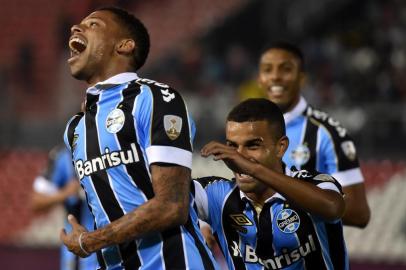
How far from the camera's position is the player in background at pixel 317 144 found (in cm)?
515

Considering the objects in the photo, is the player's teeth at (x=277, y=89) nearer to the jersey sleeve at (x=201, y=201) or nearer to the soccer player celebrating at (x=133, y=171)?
the jersey sleeve at (x=201, y=201)

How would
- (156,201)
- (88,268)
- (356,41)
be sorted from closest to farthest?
(156,201) < (88,268) < (356,41)

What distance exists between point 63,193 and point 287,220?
11.4 ft

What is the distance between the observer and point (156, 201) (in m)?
3.19

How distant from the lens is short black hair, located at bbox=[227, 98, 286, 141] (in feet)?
12.1

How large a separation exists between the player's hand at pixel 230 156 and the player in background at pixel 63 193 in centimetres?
360

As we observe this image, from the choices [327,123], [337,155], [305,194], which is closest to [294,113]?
[327,123]

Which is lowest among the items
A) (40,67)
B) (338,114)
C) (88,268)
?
(88,268)

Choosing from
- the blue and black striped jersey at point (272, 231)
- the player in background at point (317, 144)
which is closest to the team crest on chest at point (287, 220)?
the blue and black striped jersey at point (272, 231)

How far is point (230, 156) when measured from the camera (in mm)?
3279

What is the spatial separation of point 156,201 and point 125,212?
0.53 ft

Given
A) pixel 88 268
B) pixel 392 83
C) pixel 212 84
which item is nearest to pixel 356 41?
pixel 392 83

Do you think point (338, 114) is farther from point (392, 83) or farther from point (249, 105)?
point (249, 105)

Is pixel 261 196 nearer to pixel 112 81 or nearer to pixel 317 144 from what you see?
pixel 112 81
